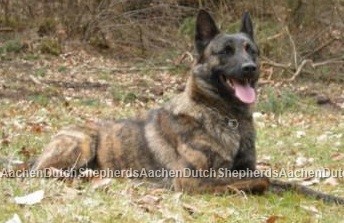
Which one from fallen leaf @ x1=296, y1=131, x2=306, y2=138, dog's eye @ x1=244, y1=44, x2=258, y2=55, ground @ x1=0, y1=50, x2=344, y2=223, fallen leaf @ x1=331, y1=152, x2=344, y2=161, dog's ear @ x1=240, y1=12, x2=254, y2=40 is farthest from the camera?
fallen leaf @ x1=296, y1=131, x2=306, y2=138

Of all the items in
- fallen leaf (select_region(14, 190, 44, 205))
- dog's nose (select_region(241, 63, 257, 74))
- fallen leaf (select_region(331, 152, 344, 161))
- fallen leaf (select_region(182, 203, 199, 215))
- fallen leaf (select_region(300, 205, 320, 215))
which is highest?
dog's nose (select_region(241, 63, 257, 74))

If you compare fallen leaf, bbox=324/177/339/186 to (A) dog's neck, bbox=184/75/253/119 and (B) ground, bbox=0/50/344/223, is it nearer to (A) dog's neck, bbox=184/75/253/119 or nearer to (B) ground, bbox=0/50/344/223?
(B) ground, bbox=0/50/344/223

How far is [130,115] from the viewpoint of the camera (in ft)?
36.1

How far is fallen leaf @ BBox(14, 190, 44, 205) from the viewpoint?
385 centimetres

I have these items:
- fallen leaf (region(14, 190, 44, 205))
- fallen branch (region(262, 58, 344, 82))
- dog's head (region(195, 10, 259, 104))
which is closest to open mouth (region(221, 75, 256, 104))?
dog's head (region(195, 10, 259, 104))

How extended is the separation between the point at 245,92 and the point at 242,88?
4cm

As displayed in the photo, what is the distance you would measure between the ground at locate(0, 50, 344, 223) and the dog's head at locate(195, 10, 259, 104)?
93 cm

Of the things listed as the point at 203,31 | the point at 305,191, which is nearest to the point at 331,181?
the point at 305,191

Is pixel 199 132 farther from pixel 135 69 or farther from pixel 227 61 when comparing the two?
pixel 135 69

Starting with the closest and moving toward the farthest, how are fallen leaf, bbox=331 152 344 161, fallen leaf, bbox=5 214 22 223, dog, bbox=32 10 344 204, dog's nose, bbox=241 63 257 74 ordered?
fallen leaf, bbox=5 214 22 223 < dog, bbox=32 10 344 204 < dog's nose, bbox=241 63 257 74 < fallen leaf, bbox=331 152 344 161

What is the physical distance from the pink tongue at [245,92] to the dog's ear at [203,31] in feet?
1.48

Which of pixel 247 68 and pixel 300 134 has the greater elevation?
pixel 247 68

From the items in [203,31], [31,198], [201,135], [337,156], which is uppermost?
[203,31]

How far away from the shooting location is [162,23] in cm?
1955
